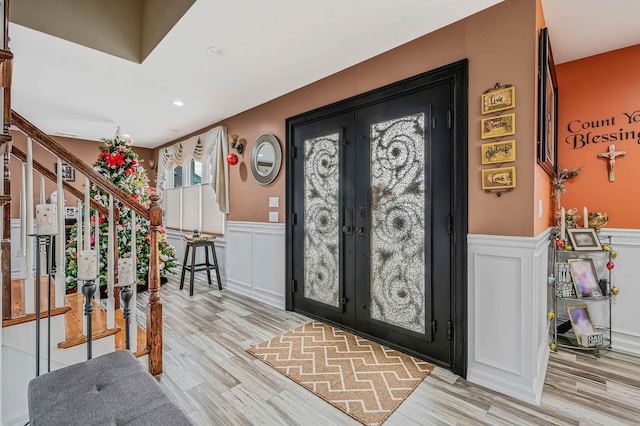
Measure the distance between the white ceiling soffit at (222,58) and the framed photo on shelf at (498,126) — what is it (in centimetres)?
73

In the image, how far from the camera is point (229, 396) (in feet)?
6.05

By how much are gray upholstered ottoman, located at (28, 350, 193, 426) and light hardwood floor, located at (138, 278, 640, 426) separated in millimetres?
595

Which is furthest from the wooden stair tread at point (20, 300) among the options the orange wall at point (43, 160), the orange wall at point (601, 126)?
the orange wall at point (601, 126)

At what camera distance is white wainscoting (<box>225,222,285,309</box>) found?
344cm

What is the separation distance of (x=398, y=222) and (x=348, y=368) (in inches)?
46.3

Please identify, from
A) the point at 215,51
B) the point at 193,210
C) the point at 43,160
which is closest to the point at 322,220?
the point at 215,51

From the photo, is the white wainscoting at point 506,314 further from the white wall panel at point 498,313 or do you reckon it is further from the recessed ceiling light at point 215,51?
the recessed ceiling light at point 215,51

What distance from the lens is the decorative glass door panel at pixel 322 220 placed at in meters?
2.89

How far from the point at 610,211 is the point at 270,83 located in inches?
131

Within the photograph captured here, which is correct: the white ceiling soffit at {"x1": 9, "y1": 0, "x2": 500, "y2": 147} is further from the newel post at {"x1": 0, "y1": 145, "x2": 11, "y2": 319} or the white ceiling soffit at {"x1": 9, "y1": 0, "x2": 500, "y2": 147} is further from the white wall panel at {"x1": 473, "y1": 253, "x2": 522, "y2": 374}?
the white wall panel at {"x1": 473, "y1": 253, "x2": 522, "y2": 374}

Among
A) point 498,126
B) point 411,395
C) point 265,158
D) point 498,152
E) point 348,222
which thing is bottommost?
point 411,395

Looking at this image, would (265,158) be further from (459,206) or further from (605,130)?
(605,130)

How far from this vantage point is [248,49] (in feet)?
7.84

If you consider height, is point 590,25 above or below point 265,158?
above
